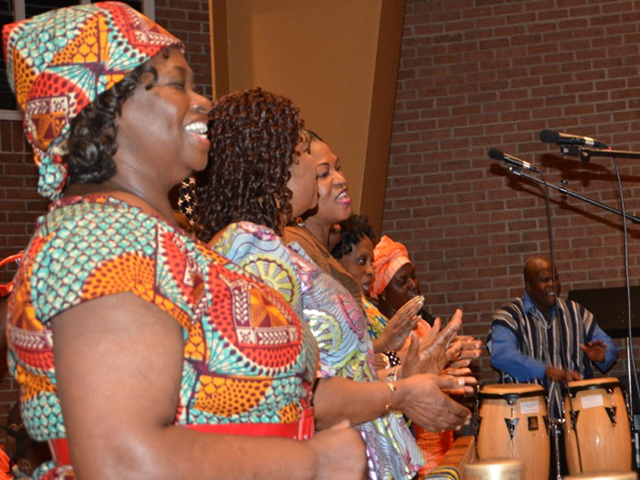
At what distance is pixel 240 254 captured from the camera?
2.11 m

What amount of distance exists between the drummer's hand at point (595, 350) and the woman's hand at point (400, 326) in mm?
4153

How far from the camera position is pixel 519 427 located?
6500mm

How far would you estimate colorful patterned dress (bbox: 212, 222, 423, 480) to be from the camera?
6.95ft

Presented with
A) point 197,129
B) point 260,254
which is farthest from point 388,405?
point 197,129

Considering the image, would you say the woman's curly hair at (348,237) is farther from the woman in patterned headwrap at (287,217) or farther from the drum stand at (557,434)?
the woman in patterned headwrap at (287,217)

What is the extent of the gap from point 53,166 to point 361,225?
4.34m

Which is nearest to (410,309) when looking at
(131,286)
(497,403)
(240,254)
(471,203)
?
(240,254)

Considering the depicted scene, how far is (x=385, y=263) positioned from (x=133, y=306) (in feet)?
18.3

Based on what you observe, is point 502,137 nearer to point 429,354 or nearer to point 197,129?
point 429,354

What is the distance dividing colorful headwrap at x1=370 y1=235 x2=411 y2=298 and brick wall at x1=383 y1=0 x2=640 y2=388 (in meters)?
1.66

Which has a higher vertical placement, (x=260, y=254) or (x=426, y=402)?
(x=260, y=254)

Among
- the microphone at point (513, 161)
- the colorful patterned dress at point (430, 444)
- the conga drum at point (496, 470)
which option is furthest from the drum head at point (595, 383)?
the conga drum at point (496, 470)

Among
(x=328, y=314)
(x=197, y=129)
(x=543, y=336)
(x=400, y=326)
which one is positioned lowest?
(x=543, y=336)

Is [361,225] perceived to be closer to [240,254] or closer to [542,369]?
[542,369]
